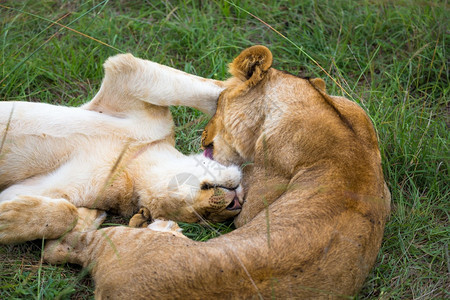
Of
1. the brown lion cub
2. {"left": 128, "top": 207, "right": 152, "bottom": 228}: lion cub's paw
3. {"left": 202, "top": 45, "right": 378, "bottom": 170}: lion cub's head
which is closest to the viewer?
the brown lion cub

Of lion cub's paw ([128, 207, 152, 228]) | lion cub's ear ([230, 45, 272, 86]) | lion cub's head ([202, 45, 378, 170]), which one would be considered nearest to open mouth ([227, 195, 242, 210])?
lion cub's head ([202, 45, 378, 170])

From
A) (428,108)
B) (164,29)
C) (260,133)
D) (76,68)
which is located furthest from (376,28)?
(76,68)

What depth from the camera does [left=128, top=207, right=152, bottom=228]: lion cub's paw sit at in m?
3.40

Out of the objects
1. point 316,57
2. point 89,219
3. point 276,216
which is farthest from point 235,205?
point 316,57

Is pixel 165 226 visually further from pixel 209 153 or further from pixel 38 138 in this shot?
pixel 38 138

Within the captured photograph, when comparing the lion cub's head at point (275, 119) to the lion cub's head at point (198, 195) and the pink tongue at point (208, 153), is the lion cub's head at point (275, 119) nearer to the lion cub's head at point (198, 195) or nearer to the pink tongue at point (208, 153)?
the pink tongue at point (208, 153)

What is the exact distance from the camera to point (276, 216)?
3.01 metres

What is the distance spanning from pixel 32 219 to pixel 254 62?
1.56 metres

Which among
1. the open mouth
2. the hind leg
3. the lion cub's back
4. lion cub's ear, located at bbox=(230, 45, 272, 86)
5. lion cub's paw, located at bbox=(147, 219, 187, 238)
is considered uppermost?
lion cub's ear, located at bbox=(230, 45, 272, 86)

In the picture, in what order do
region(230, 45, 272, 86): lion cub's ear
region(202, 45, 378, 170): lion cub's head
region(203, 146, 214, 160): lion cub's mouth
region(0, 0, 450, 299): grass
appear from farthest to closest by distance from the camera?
region(0, 0, 450, 299): grass
region(203, 146, 214, 160): lion cub's mouth
region(230, 45, 272, 86): lion cub's ear
region(202, 45, 378, 170): lion cub's head

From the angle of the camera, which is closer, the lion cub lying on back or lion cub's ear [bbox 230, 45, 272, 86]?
the lion cub lying on back

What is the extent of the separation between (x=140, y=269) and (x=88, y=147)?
1.12m

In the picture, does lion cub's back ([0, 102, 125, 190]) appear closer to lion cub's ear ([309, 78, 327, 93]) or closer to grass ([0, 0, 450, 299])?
grass ([0, 0, 450, 299])

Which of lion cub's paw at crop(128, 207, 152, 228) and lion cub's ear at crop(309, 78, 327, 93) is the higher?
lion cub's ear at crop(309, 78, 327, 93)
